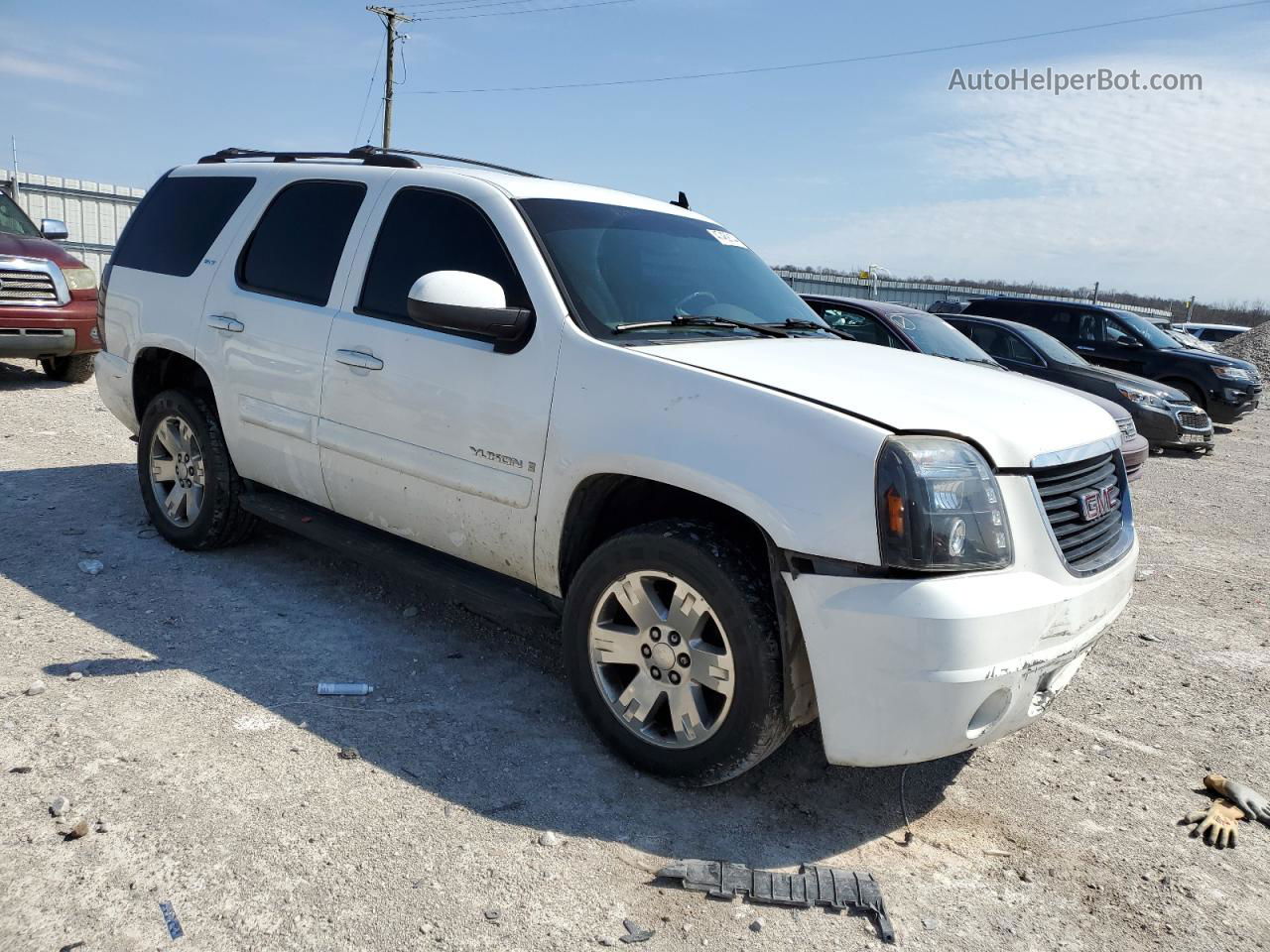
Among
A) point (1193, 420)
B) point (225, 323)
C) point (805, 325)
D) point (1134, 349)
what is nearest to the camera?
point (805, 325)

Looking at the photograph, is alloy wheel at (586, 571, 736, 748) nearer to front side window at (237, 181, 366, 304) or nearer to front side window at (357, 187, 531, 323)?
front side window at (357, 187, 531, 323)

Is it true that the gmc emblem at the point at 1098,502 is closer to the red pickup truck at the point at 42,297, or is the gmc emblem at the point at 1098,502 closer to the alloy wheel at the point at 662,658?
the alloy wheel at the point at 662,658

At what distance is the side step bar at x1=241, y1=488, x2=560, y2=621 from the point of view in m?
3.67

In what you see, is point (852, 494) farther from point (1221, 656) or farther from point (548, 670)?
point (1221, 656)

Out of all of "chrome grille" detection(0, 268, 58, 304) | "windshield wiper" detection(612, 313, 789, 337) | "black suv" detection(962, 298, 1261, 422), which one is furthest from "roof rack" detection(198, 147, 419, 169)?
"black suv" detection(962, 298, 1261, 422)

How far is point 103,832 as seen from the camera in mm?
2783

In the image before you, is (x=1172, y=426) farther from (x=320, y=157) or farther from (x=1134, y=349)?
(x=320, y=157)

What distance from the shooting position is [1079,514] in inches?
122

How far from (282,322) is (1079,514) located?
3.35 m

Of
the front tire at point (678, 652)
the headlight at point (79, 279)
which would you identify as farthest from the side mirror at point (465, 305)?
the headlight at point (79, 279)

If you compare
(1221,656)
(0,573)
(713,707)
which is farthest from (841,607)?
(0,573)

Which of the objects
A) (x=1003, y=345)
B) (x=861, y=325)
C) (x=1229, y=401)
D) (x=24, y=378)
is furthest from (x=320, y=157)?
(x=1229, y=401)

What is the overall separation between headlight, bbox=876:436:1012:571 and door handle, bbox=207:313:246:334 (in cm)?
324

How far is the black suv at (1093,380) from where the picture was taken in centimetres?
1182
